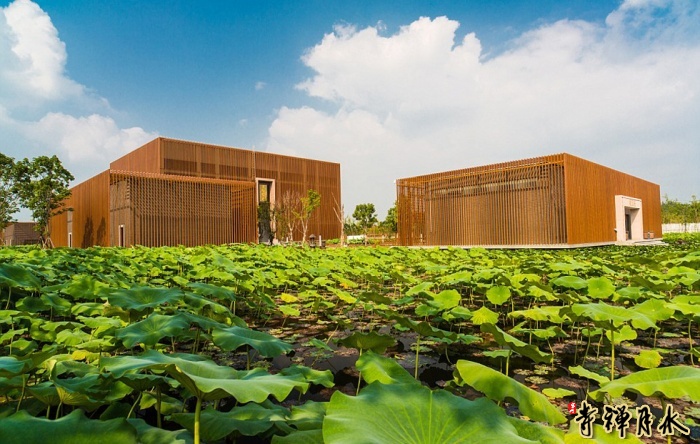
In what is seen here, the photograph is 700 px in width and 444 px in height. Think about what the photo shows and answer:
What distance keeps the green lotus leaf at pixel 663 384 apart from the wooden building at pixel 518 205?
19.3 meters

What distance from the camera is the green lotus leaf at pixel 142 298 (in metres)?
2.70

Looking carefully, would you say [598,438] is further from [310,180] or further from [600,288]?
[310,180]

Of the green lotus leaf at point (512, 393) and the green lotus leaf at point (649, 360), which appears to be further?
the green lotus leaf at point (649, 360)

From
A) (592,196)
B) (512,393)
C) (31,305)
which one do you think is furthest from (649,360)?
(592,196)

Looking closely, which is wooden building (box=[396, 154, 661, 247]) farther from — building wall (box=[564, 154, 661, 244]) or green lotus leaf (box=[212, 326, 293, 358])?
green lotus leaf (box=[212, 326, 293, 358])

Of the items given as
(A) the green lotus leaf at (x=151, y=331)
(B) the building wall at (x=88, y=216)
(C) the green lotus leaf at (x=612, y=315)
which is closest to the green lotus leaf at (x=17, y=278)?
(A) the green lotus leaf at (x=151, y=331)

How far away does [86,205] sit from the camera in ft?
102

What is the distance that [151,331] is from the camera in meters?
2.24

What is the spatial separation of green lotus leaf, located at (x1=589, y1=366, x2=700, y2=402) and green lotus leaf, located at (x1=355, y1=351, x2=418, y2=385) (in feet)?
2.79

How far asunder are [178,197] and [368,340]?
27402 millimetres

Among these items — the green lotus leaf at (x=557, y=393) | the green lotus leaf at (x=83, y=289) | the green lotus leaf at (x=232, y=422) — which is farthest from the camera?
the green lotus leaf at (x=83, y=289)

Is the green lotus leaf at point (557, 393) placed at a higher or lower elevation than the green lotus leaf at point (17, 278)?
lower

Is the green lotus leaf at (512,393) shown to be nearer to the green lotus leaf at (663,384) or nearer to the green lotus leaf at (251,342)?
the green lotus leaf at (663,384)

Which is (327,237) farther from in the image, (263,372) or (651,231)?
(263,372)
